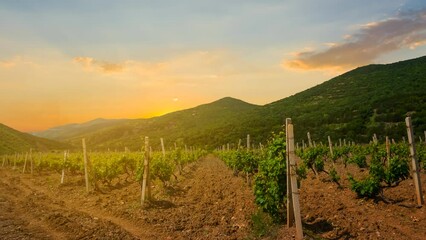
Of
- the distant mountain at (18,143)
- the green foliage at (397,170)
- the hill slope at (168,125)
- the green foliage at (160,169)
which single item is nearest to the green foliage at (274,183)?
the green foliage at (397,170)

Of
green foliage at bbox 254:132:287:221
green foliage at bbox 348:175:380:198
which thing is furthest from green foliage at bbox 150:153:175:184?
green foliage at bbox 348:175:380:198

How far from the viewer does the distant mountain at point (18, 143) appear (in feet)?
395

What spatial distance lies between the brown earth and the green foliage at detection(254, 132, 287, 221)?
608 millimetres

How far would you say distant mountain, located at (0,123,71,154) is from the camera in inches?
4739

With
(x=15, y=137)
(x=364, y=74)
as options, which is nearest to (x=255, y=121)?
(x=364, y=74)

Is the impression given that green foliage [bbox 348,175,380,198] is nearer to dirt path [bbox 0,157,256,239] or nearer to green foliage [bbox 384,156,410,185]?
green foliage [bbox 384,156,410,185]

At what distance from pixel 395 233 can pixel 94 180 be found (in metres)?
16.2

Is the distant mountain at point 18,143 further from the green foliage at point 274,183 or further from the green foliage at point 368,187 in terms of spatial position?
the green foliage at point 368,187

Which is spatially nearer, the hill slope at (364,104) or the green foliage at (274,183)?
the green foliage at (274,183)

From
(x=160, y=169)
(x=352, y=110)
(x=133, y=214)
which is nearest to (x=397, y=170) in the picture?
(x=133, y=214)

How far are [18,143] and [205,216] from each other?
5391 inches

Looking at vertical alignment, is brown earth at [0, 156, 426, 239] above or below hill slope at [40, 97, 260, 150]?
below

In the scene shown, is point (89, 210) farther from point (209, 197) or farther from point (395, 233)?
point (395, 233)

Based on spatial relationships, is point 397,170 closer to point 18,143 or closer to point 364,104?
point 364,104
